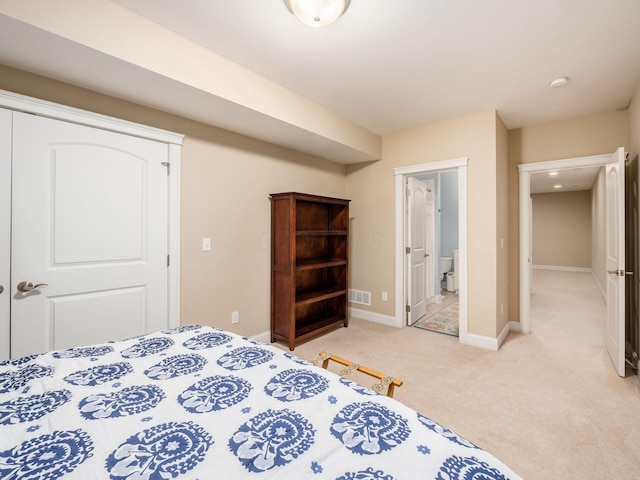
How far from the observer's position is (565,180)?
7324 millimetres

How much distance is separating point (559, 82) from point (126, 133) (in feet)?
11.7

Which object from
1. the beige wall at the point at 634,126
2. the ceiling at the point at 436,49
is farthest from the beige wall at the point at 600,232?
the ceiling at the point at 436,49

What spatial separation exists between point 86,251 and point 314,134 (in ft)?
7.20

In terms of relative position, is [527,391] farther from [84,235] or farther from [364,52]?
[84,235]

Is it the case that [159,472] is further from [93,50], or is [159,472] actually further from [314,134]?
[314,134]

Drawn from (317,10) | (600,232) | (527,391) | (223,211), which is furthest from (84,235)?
(600,232)

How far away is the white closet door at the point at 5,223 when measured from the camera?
5.91 ft

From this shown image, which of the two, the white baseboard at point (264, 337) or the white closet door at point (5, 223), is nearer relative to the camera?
the white closet door at point (5, 223)

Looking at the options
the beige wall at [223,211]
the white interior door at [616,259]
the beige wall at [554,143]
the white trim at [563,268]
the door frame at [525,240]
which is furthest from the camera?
the white trim at [563,268]

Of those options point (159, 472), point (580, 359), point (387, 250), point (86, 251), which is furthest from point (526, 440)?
point (86, 251)

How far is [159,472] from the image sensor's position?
690 mm

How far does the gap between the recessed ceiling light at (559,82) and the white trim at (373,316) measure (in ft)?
9.72

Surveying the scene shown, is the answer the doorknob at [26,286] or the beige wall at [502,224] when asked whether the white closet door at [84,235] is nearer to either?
the doorknob at [26,286]

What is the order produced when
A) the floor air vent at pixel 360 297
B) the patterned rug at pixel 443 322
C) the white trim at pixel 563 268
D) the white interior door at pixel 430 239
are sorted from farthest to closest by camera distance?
the white trim at pixel 563 268 < the white interior door at pixel 430 239 < the floor air vent at pixel 360 297 < the patterned rug at pixel 443 322
